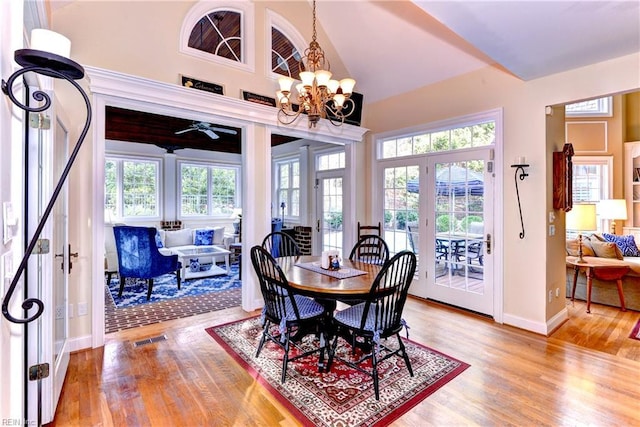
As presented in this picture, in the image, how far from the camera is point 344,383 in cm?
239

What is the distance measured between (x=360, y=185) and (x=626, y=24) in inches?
133

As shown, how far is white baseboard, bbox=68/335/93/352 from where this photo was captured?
2.88 metres

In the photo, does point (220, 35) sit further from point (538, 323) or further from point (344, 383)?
point (538, 323)

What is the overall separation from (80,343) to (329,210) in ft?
13.4

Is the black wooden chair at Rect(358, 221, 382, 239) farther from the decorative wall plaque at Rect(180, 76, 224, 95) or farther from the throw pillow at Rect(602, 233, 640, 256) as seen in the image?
the throw pillow at Rect(602, 233, 640, 256)

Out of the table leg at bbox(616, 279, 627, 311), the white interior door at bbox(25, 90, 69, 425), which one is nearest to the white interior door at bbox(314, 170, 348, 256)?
the table leg at bbox(616, 279, 627, 311)

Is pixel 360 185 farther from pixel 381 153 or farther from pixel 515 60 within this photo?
pixel 515 60

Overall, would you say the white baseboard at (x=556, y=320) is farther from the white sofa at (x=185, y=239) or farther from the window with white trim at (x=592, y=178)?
the white sofa at (x=185, y=239)

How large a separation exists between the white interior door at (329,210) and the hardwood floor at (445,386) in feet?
8.87

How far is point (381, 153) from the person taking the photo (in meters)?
5.08

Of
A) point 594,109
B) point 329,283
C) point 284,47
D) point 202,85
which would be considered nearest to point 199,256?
point 202,85

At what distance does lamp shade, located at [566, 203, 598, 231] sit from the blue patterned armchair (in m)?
5.39

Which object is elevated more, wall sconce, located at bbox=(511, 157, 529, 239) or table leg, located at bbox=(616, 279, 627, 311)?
wall sconce, located at bbox=(511, 157, 529, 239)

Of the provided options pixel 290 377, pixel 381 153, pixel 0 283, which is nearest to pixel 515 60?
pixel 381 153
